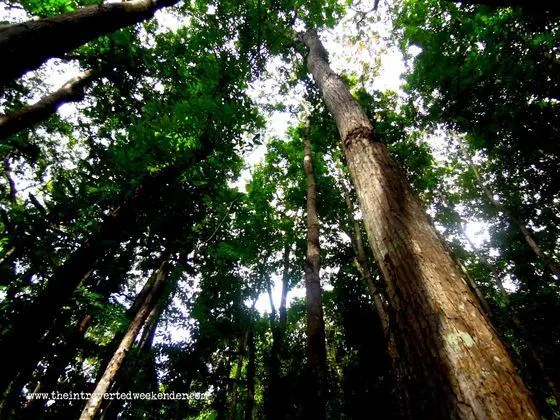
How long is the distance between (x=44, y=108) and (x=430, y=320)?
826 centimetres

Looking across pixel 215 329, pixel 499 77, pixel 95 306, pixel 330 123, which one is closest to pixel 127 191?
pixel 95 306

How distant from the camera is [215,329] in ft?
42.3

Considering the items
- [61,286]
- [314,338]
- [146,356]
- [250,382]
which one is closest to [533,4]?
[314,338]

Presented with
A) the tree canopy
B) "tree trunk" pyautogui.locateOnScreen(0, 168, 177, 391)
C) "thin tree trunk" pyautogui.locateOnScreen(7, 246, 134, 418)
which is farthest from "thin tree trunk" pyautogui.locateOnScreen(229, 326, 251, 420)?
"tree trunk" pyautogui.locateOnScreen(0, 168, 177, 391)

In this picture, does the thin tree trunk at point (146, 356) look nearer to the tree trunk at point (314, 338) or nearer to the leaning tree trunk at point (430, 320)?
the tree trunk at point (314, 338)

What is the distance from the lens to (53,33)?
261 centimetres

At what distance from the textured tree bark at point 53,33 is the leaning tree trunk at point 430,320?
3.15m

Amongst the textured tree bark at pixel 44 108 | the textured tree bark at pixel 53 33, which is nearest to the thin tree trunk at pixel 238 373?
the textured tree bark at pixel 44 108

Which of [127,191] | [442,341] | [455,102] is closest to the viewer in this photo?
[442,341]

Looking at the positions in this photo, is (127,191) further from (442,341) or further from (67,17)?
(442,341)

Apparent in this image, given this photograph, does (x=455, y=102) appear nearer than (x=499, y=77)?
No

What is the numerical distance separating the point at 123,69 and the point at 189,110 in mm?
4276

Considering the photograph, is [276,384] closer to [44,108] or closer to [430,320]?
[430,320]

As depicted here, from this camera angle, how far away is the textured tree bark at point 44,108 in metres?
5.14
